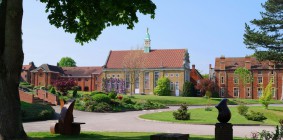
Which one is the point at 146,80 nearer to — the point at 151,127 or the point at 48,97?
the point at 48,97

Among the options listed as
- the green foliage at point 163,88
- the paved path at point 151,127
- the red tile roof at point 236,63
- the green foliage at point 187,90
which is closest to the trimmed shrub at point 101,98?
the paved path at point 151,127

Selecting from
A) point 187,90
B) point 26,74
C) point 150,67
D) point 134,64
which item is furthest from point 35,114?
point 26,74

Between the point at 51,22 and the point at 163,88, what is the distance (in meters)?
57.2

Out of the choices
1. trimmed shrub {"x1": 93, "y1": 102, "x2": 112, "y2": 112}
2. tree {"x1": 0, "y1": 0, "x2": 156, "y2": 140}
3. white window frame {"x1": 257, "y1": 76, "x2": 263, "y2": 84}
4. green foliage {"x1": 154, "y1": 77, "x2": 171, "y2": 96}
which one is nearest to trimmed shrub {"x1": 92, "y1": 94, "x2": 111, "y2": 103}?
trimmed shrub {"x1": 93, "y1": 102, "x2": 112, "y2": 112}

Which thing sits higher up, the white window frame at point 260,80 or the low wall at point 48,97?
the white window frame at point 260,80

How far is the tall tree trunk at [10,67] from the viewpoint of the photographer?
1190cm

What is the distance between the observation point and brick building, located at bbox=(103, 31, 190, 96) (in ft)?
245

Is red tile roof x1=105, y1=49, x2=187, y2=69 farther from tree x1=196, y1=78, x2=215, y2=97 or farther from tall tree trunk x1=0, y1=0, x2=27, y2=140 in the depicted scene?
tall tree trunk x1=0, y1=0, x2=27, y2=140

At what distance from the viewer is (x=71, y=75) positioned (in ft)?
301

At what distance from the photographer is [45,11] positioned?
16250mm

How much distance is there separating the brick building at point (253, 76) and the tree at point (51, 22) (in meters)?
61.1

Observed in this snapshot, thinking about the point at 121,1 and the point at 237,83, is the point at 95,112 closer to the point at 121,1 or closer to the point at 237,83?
the point at 121,1

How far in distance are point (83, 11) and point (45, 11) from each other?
1.64 metres

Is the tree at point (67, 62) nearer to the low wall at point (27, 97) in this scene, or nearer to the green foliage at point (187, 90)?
the green foliage at point (187, 90)
